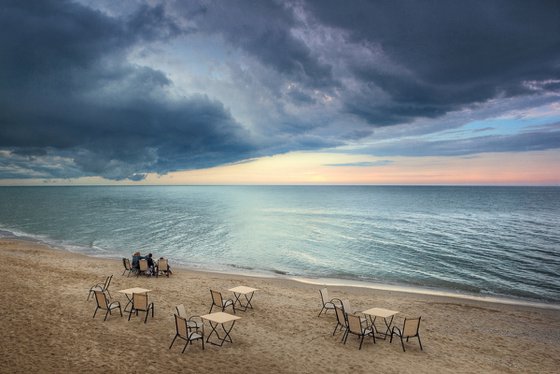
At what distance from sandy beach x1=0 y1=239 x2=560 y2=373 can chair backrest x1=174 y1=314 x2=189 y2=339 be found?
0.55m

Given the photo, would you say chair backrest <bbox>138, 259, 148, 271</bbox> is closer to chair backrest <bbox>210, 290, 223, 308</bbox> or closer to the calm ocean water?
the calm ocean water

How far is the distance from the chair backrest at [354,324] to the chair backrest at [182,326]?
5.35 m

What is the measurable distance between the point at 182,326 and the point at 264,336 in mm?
3175

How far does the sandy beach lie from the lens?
31.4 ft

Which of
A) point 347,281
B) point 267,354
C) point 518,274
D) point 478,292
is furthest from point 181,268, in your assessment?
point 518,274

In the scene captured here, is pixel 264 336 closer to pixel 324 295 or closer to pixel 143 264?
pixel 324 295

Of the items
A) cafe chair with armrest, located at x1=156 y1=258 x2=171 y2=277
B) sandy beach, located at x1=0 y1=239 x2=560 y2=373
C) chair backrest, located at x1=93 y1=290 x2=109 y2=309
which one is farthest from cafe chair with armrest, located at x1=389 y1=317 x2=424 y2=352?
cafe chair with armrest, located at x1=156 y1=258 x2=171 y2=277

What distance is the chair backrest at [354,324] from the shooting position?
430 inches

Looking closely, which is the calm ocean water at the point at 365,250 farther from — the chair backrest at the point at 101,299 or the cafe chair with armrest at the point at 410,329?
the chair backrest at the point at 101,299

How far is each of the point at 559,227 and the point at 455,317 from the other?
172 ft

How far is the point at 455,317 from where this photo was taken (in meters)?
15.9

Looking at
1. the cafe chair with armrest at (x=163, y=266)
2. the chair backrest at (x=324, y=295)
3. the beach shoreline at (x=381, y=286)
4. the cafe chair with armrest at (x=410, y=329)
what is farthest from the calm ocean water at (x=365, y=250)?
the cafe chair with armrest at (x=410, y=329)

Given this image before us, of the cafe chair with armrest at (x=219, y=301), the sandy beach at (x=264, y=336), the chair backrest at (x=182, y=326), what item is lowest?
the sandy beach at (x=264, y=336)

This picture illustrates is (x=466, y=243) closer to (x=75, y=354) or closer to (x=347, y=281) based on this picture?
(x=347, y=281)
